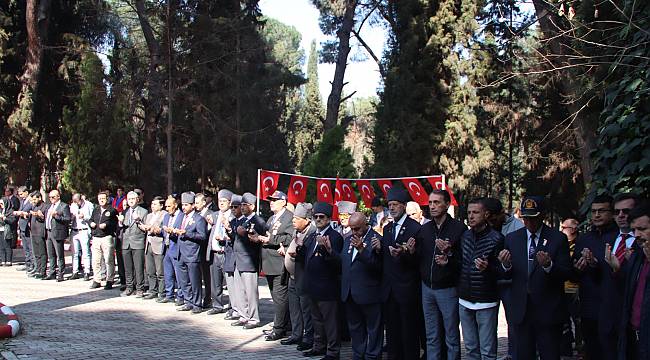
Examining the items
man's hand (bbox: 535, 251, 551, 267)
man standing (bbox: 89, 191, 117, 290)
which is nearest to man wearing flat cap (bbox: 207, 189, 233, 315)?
man standing (bbox: 89, 191, 117, 290)

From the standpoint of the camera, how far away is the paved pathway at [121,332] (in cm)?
863

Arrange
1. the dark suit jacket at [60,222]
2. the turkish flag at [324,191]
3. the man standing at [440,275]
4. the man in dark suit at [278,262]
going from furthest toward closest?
the dark suit jacket at [60,222] → the turkish flag at [324,191] → the man in dark suit at [278,262] → the man standing at [440,275]

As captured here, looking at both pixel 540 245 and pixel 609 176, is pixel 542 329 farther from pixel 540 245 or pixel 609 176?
pixel 609 176

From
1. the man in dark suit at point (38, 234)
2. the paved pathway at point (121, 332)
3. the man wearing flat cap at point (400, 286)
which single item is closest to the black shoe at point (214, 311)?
the paved pathway at point (121, 332)

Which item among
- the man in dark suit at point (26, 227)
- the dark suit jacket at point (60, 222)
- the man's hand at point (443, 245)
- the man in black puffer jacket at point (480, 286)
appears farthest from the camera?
the man in dark suit at point (26, 227)

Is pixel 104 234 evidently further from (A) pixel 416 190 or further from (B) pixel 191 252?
(A) pixel 416 190

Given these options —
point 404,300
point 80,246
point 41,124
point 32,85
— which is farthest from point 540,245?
point 41,124

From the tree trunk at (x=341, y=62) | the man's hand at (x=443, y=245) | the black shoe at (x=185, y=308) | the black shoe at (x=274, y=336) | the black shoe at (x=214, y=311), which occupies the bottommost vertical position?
the black shoe at (x=274, y=336)

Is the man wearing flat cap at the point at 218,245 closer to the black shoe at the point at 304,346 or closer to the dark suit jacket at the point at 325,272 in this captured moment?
the black shoe at the point at 304,346

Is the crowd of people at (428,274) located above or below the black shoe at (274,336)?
above

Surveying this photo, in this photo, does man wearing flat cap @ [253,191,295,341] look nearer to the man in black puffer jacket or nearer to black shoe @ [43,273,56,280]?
the man in black puffer jacket

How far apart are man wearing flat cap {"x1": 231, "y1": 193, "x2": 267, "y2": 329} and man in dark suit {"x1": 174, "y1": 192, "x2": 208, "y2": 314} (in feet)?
4.44

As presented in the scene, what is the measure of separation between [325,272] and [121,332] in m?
3.55

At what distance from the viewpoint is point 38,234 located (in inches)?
616
